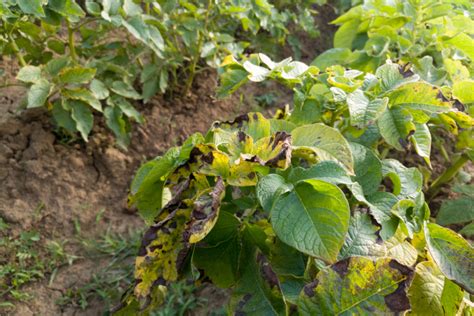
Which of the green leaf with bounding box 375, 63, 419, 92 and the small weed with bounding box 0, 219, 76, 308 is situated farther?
the small weed with bounding box 0, 219, 76, 308

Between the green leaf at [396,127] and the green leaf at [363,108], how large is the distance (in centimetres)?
6

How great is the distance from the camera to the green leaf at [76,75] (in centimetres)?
184

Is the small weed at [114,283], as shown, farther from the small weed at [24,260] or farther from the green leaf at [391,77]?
the green leaf at [391,77]

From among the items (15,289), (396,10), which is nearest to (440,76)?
(396,10)

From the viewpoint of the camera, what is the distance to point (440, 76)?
1.33m

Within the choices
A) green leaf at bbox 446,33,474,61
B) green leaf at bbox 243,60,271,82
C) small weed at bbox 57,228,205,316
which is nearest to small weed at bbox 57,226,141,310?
small weed at bbox 57,228,205,316

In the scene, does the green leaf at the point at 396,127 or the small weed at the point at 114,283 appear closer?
the green leaf at the point at 396,127

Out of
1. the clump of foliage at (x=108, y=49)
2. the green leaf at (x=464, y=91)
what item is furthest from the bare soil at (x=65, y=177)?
the green leaf at (x=464, y=91)

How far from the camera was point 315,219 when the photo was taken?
2.94 feet

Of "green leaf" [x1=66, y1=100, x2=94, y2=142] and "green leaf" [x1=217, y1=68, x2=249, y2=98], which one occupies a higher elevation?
"green leaf" [x1=217, y1=68, x2=249, y2=98]

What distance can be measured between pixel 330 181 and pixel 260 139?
18 cm

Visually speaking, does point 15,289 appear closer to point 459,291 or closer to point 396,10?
point 459,291

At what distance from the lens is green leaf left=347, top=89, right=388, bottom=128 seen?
1028mm

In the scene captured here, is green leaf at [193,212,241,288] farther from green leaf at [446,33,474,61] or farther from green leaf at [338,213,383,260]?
green leaf at [446,33,474,61]
